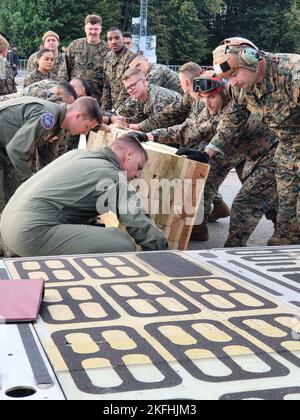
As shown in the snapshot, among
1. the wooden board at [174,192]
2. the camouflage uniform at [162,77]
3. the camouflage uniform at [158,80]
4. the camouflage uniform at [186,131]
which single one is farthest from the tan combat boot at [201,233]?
the camouflage uniform at [162,77]

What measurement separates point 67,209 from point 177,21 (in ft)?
140

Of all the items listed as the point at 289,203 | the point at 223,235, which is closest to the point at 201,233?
the point at 223,235

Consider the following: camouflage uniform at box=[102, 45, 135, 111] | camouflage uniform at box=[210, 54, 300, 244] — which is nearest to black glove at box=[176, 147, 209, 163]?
camouflage uniform at box=[210, 54, 300, 244]

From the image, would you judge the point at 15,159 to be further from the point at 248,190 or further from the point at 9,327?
the point at 9,327

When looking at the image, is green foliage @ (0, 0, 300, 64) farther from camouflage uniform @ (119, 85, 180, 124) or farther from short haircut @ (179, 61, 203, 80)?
short haircut @ (179, 61, 203, 80)

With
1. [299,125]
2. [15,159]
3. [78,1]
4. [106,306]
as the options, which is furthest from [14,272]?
[78,1]

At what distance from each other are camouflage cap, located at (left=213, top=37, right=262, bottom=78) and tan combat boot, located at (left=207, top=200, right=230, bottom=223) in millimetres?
2456

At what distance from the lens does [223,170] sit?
571cm

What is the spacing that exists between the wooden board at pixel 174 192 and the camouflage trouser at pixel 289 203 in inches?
26.8

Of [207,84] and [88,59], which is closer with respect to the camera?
[207,84]

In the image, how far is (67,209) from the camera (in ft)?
12.6

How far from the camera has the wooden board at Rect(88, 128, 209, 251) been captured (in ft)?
14.8

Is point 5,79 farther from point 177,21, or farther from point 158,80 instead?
point 177,21

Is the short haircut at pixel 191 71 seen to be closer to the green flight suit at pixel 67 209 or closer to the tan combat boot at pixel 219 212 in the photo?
the tan combat boot at pixel 219 212
